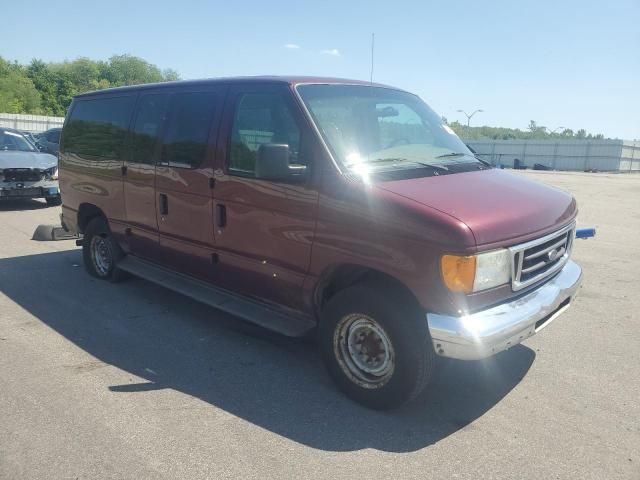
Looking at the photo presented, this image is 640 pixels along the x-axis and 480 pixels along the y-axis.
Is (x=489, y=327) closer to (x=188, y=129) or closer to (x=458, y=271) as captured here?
(x=458, y=271)

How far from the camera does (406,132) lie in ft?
14.8

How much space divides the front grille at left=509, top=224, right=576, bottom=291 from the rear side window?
4225 millimetres

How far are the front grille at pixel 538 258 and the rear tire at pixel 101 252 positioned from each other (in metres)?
4.39

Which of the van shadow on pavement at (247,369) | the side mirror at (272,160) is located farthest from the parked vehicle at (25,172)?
the side mirror at (272,160)

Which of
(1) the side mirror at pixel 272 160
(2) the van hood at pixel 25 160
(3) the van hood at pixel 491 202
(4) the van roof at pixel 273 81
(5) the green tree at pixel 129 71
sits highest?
(5) the green tree at pixel 129 71

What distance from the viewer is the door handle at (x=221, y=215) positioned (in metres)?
4.48

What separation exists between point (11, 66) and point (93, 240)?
278ft

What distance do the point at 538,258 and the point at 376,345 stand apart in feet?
4.13

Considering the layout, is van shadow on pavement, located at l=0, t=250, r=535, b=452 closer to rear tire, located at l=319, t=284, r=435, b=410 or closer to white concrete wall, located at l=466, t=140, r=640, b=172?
rear tire, located at l=319, t=284, r=435, b=410

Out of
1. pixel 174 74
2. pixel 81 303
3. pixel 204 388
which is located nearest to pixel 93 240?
pixel 81 303

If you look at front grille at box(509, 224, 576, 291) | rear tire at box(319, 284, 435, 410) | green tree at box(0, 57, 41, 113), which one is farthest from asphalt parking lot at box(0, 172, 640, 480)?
green tree at box(0, 57, 41, 113)

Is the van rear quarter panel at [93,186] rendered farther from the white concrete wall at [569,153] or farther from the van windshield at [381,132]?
the white concrete wall at [569,153]

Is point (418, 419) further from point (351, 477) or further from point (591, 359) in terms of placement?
point (591, 359)

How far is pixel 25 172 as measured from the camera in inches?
450
